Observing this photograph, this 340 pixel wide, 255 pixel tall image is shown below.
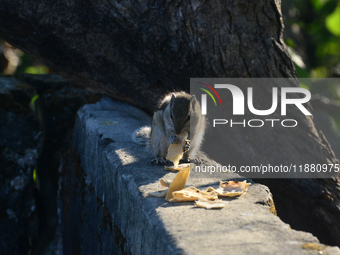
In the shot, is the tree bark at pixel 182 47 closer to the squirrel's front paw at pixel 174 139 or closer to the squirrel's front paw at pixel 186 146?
the squirrel's front paw at pixel 186 146

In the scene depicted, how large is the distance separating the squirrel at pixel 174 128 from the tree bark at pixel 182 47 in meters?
0.74

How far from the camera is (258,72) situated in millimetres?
4863

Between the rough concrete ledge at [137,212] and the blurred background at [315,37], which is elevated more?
the blurred background at [315,37]

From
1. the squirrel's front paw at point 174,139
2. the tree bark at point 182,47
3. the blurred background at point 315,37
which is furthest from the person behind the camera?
the blurred background at point 315,37

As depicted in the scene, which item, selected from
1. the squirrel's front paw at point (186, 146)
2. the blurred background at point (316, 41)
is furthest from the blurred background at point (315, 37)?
the squirrel's front paw at point (186, 146)

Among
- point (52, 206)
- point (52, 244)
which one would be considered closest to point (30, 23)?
point (52, 206)

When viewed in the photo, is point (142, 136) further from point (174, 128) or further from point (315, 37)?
point (315, 37)

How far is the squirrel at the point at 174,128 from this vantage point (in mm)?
4055

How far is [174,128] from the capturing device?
4086 millimetres

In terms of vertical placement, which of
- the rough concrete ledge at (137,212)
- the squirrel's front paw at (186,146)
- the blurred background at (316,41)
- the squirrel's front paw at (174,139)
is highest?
the blurred background at (316,41)

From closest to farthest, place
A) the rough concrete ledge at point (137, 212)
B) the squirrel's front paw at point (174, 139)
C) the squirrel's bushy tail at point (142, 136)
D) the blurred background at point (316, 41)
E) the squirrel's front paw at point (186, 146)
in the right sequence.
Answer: the rough concrete ledge at point (137, 212)
the squirrel's front paw at point (174, 139)
the squirrel's front paw at point (186, 146)
the squirrel's bushy tail at point (142, 136)
the blurred background at point (316, 41)

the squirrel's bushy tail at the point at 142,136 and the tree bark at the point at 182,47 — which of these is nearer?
the squirrel's bushy tail at the point at 142,136

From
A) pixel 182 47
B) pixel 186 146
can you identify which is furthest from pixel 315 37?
pixel 186 146

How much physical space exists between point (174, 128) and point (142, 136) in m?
0.44
